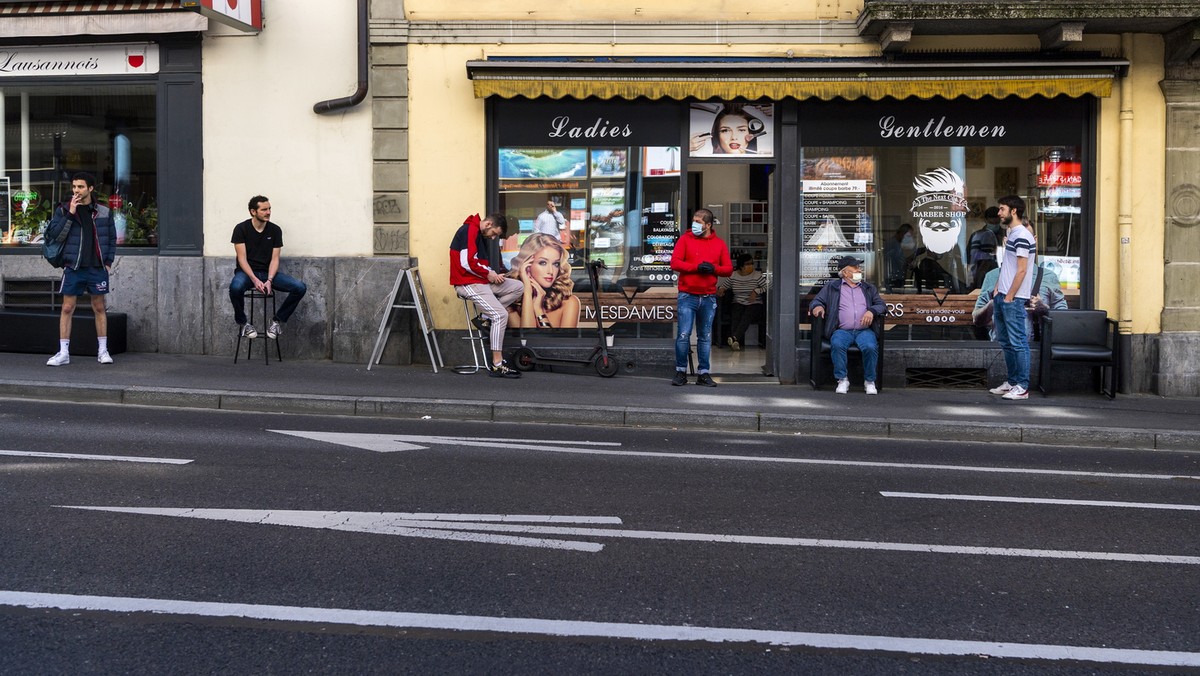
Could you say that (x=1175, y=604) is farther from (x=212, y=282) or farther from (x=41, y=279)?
(x=41, y=279)

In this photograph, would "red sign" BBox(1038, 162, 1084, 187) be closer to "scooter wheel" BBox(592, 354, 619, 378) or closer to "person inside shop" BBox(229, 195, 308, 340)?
"scooter wheel" BBox(592, 354, 619, 378)

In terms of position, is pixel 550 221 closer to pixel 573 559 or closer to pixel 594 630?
pixel 573 559

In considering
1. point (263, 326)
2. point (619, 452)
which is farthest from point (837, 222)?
point (263, 326)

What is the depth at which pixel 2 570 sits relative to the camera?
525cm

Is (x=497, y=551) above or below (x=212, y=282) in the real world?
below

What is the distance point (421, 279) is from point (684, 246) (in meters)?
3.08

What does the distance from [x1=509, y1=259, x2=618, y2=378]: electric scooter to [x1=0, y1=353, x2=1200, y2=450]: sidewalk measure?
372mm

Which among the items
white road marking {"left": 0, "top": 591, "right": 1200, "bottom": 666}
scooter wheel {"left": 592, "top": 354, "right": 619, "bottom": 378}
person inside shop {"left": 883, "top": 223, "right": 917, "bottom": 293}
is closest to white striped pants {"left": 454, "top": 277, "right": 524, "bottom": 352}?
A: scooter wheel {"left": 592, "top": 354, "right": 619, "bottom": 378}

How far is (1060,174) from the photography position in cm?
1365

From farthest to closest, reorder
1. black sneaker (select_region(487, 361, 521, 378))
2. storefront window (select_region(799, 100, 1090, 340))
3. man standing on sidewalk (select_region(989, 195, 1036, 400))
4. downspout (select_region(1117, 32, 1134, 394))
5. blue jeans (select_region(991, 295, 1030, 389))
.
Result: storefront window (select_region(799, 100, 1090, 340))
downspout (select_region(1117, 32, 1134, 394))
black sneaker (select_region(487, 361, 521, 378))
blue jeans (select_region(991, 295, 1030, 389))
man standing on sidewalk (select_region(989, 195, 1036, 400))

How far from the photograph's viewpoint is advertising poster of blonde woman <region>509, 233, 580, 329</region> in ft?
45.0

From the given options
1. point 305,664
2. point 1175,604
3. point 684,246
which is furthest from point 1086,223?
point 305,664

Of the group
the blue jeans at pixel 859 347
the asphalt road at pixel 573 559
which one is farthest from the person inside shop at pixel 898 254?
the asphalt road at pixel 573 559

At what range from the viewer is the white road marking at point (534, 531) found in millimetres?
6016
